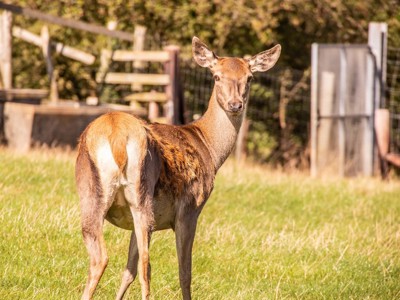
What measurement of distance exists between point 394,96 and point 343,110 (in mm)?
5488

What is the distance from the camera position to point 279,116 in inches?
865

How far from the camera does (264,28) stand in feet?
68.3

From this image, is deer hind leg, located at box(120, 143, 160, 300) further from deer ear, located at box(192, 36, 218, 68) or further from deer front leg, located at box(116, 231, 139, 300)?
deer ear, located at box(192, 36, 218, 68)

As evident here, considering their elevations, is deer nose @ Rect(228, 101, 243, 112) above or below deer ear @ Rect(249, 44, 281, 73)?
below

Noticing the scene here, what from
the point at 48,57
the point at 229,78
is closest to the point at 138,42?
the point at 48,57

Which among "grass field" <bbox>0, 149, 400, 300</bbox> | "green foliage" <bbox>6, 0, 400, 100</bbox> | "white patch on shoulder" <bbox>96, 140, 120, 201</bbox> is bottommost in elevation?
"grass field" <bbox>0, 149, 400, 300</bbox>

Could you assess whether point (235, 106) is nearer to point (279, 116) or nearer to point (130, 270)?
point (130, 270)

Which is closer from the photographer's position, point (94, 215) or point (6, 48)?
point (94, 215)

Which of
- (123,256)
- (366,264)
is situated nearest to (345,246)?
(366,264)

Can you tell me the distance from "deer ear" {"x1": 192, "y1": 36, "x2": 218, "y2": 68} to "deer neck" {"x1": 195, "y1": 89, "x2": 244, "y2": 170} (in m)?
0.34

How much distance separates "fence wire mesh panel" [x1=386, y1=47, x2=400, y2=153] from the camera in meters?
20.7

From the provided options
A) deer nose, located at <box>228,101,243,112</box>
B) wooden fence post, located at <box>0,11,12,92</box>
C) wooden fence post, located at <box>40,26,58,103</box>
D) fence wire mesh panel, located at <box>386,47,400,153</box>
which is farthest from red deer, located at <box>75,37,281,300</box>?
fence wire mesh panel, located at <box>386,47,400,153</box>

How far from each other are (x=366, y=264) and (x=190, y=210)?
2.63 metres

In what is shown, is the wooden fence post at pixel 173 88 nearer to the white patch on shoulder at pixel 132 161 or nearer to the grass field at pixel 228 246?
the grass field at pixel 228 246
